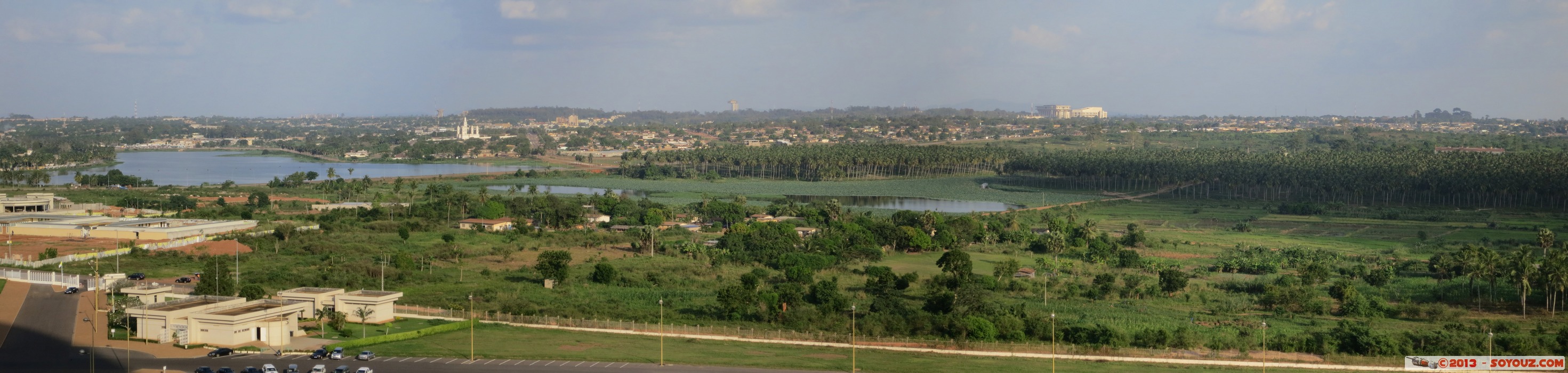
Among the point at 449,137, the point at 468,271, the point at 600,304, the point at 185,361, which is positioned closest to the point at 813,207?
the point at 468,271

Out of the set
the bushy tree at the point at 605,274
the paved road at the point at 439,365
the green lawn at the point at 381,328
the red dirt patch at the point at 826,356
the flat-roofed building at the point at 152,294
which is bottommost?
the green lawn at the point at 381,328

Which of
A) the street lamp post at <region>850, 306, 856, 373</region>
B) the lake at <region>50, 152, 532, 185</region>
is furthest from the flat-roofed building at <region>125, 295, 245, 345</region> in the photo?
the lake at <region>50, 152, 532, 185</region>

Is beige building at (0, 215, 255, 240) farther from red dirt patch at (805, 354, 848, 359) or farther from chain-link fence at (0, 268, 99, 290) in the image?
red dirt patch at (805, 354, 848, 359)

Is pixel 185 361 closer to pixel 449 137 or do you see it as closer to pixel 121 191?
pixel 121 191

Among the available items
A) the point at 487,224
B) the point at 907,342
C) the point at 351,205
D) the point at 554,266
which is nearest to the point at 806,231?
the point at 487,224

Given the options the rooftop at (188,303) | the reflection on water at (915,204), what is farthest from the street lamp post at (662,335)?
the reflection on water at (915,204)

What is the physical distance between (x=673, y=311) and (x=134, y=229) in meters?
28.3

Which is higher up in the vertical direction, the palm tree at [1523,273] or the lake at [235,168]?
the palm tree at [1523,273]

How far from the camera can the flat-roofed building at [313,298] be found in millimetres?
33250

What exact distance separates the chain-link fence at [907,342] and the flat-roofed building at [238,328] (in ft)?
17.6

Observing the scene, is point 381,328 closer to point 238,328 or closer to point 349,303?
point 349,303

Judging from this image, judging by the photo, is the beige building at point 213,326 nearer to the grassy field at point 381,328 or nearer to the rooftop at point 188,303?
the rooftop at point 188,303

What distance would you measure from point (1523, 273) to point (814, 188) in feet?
207

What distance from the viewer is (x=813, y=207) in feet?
228
